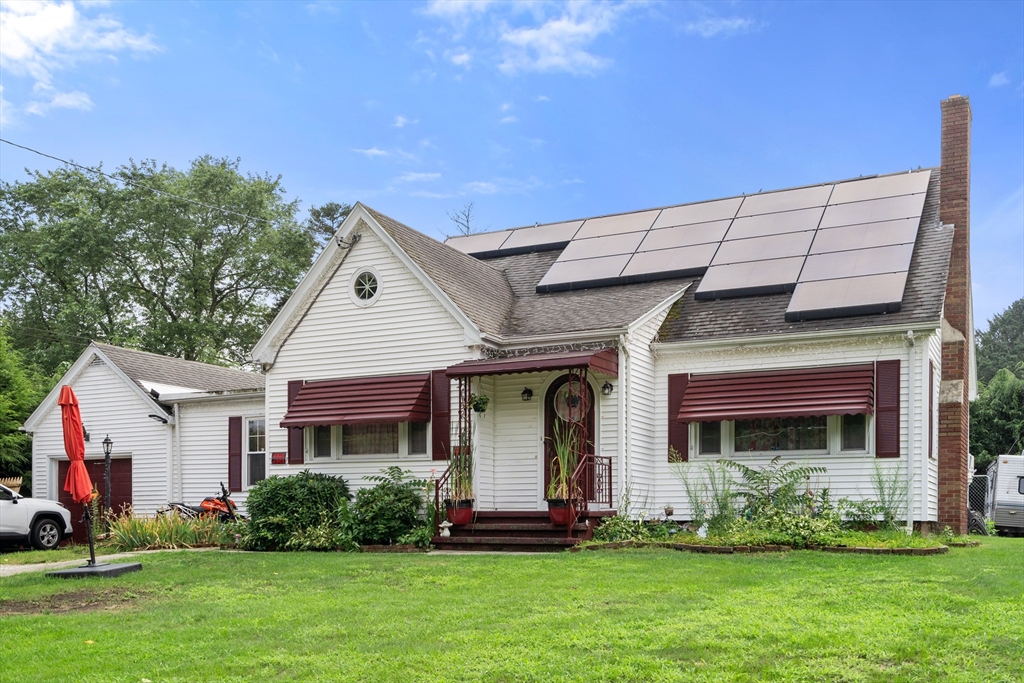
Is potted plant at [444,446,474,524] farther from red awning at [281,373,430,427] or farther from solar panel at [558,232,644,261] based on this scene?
solar panel at [558,232,644,261]

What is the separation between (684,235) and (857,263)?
3.99 m

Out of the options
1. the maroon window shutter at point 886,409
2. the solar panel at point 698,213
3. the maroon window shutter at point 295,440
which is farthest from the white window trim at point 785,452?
the maroon window shutter at point 295,440

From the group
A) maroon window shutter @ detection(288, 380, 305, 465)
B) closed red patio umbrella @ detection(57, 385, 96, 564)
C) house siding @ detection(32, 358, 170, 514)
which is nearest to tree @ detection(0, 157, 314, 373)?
house siding @ detection(32, 358, 170, 514)

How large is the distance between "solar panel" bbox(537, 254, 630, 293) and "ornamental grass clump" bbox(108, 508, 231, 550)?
24.7ft

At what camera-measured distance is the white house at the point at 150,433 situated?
20.2m

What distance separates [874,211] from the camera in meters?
18.0

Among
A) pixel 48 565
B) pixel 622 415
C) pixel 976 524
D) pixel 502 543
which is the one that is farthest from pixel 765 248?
pixel 48 565

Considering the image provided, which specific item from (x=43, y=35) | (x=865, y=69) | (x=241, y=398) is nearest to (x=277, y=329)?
(x=241, y=398)

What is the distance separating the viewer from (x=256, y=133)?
2594cm

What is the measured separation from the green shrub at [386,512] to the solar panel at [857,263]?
7.53 m

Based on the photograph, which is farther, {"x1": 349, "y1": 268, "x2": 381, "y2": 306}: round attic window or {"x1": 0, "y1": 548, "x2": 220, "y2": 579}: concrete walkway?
{"x1": 349, "y1": 268, "x2": 381, "y2": 306}: round attic window

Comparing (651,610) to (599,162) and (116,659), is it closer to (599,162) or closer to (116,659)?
(116,659)

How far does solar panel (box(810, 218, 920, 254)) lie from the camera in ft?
54.5

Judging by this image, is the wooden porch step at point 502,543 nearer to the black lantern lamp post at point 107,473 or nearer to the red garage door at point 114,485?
the black lantern lamp post at point 107,473
